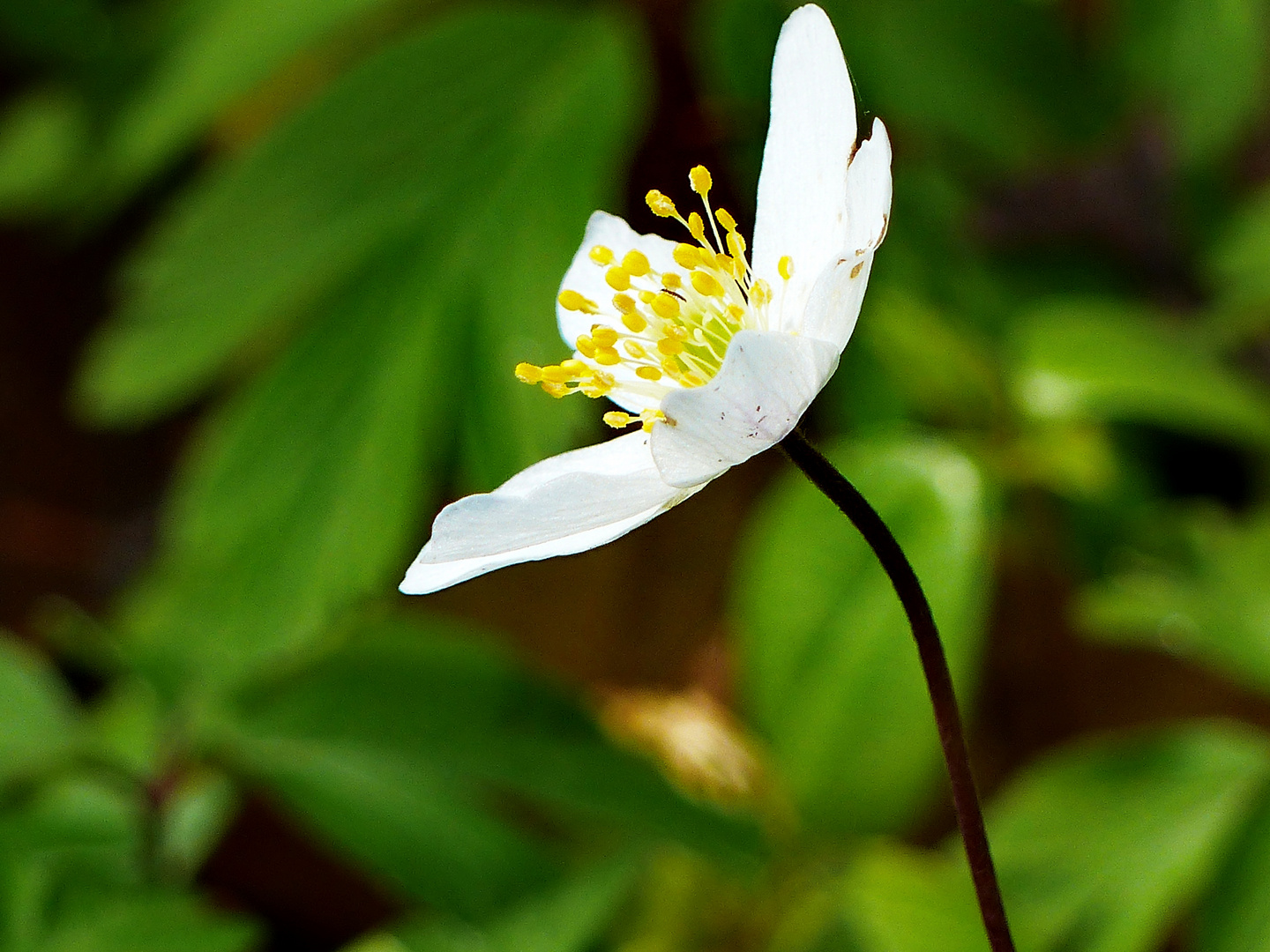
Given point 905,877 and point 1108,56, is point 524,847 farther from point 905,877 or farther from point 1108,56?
point 1108,56

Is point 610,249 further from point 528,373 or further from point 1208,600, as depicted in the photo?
point 1208,600

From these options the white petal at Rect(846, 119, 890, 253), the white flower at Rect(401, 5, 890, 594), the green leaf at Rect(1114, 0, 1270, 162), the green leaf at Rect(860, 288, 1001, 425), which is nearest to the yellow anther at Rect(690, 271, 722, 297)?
the white flower at Rect(401, 5, 890, 594)

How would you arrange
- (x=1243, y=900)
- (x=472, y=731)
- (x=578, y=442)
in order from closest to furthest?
1. (x=1243, y=900)
2. (x=472, y=731)
3. (x=578, y=442)

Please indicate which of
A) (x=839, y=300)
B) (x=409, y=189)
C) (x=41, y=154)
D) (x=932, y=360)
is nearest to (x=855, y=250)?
(x=839, y=300)

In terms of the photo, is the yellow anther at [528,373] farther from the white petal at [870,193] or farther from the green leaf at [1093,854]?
the green leaf at [1093,854]

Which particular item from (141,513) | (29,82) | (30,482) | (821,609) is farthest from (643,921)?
(29,82)

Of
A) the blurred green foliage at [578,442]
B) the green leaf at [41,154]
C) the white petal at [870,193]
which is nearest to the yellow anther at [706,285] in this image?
the white petal at [870,193]
